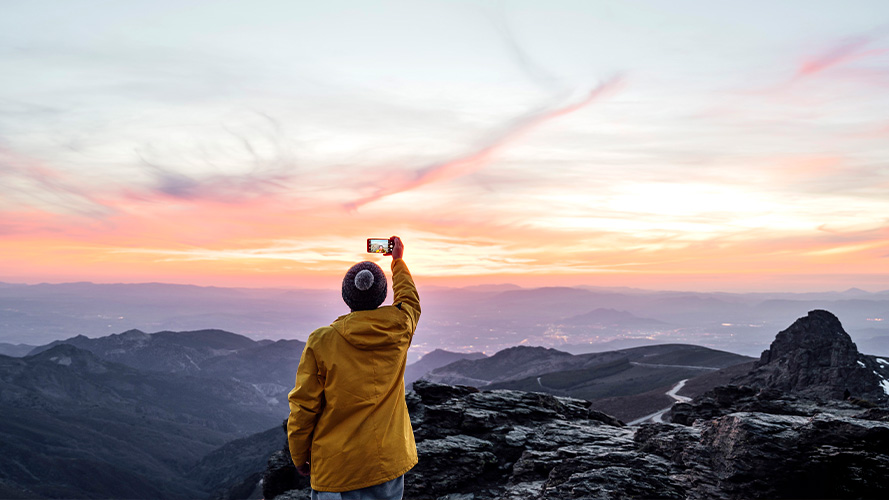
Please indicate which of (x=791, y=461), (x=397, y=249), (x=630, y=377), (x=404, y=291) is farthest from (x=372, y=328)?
(x=630, y=377)

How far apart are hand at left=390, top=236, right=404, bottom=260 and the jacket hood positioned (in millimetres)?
1265

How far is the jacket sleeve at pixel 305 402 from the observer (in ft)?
19.6

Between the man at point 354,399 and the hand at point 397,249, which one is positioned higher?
the hand at point 397,249

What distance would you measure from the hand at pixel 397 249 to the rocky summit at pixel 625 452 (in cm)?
730

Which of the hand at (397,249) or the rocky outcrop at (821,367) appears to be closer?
the hand at (397,249)

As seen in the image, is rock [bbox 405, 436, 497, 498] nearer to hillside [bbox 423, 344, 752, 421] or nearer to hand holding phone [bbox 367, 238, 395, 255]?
hand holding phone [bbox 367, 238, 395, 255]

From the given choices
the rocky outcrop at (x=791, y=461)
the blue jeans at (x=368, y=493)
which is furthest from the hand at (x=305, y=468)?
the rocky outcrop at (x=791, y=461)

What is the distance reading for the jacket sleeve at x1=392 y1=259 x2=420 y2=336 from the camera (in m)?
6.77

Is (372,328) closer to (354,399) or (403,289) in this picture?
(354,399)

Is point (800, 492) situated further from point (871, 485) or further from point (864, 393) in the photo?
point (864, 393)

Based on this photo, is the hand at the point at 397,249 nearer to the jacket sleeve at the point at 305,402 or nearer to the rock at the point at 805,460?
the jacket sleeve at the point at 305,402

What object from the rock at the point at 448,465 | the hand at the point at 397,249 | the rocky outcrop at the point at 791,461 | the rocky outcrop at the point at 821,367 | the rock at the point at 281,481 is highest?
the hand at the point at 397,249

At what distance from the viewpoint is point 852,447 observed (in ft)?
37.1

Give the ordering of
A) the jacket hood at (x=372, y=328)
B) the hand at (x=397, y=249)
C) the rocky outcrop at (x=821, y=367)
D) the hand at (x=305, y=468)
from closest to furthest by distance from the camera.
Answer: the jacket hood at (x=372, y=328)
the hand at (x=305, y=468)
the hand at (x=397, y=249)
the rocky outcrop at (x=821, y=367)
